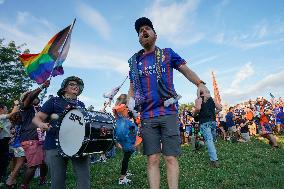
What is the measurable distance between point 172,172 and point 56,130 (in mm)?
1960

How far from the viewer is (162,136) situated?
15.4ft

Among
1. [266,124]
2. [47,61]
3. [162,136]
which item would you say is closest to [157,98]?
[162,136]

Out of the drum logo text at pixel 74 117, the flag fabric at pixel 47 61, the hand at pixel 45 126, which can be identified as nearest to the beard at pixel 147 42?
the drum logo text at pixel 74 117

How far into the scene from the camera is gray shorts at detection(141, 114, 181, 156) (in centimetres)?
461

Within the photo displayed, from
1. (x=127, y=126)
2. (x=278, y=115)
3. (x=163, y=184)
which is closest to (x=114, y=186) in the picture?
(x=163, y=184)

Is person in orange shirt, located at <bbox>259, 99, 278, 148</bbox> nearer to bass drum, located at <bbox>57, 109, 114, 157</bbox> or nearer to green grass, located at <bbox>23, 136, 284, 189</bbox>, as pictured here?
green grass, located at <bbox>23, 136, 284, 189</bbox>

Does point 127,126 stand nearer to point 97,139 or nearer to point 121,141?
point 121,141

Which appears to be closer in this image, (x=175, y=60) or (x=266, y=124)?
(x=175, y=60)

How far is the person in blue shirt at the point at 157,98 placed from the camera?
15.1 ft

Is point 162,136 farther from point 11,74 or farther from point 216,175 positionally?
point 11,74

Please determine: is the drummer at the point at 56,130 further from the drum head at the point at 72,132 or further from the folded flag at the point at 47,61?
the folded flag at the point at 47,61

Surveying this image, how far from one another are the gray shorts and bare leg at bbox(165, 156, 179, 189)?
0.08 meters

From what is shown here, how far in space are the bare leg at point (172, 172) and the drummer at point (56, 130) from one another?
1.38m

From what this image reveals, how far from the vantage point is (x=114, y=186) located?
786cm
